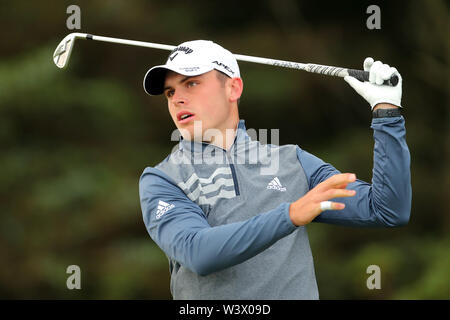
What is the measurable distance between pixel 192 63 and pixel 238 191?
0.44 metres

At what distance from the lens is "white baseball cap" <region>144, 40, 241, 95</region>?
2473 mm

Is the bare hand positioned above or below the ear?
below

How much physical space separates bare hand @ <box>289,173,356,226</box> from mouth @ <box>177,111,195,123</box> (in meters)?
0.54

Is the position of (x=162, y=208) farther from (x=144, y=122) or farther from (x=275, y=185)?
(x=144, y=122)

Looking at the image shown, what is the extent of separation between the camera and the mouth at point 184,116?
2.46 metres

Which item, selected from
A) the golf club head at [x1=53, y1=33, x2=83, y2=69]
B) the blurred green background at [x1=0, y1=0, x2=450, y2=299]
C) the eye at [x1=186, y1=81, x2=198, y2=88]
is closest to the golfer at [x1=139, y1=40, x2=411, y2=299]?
the eye at [x1=186, y1=81, x2=198, y2=88]

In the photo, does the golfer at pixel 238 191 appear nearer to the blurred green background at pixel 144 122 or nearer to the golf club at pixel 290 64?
the golf club at pixel 290 64

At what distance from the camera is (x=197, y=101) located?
2477mm

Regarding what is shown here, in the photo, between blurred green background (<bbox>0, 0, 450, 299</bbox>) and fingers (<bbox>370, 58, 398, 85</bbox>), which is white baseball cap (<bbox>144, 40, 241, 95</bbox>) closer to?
fingers (<bbox>370, 58, 398, 85</bbox>)

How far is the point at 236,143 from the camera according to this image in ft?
8.25

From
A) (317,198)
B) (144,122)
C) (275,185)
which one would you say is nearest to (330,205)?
(317,198)

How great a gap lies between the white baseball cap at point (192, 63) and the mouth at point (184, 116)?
0.40 ft

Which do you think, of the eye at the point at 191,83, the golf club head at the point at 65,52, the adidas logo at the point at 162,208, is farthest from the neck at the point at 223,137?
the golf club head at the point at 65,52

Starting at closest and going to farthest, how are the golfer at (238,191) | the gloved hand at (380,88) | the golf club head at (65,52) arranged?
the golfer at (238,191), the gloved hand at (380,88), the golf club head at (65,52)
